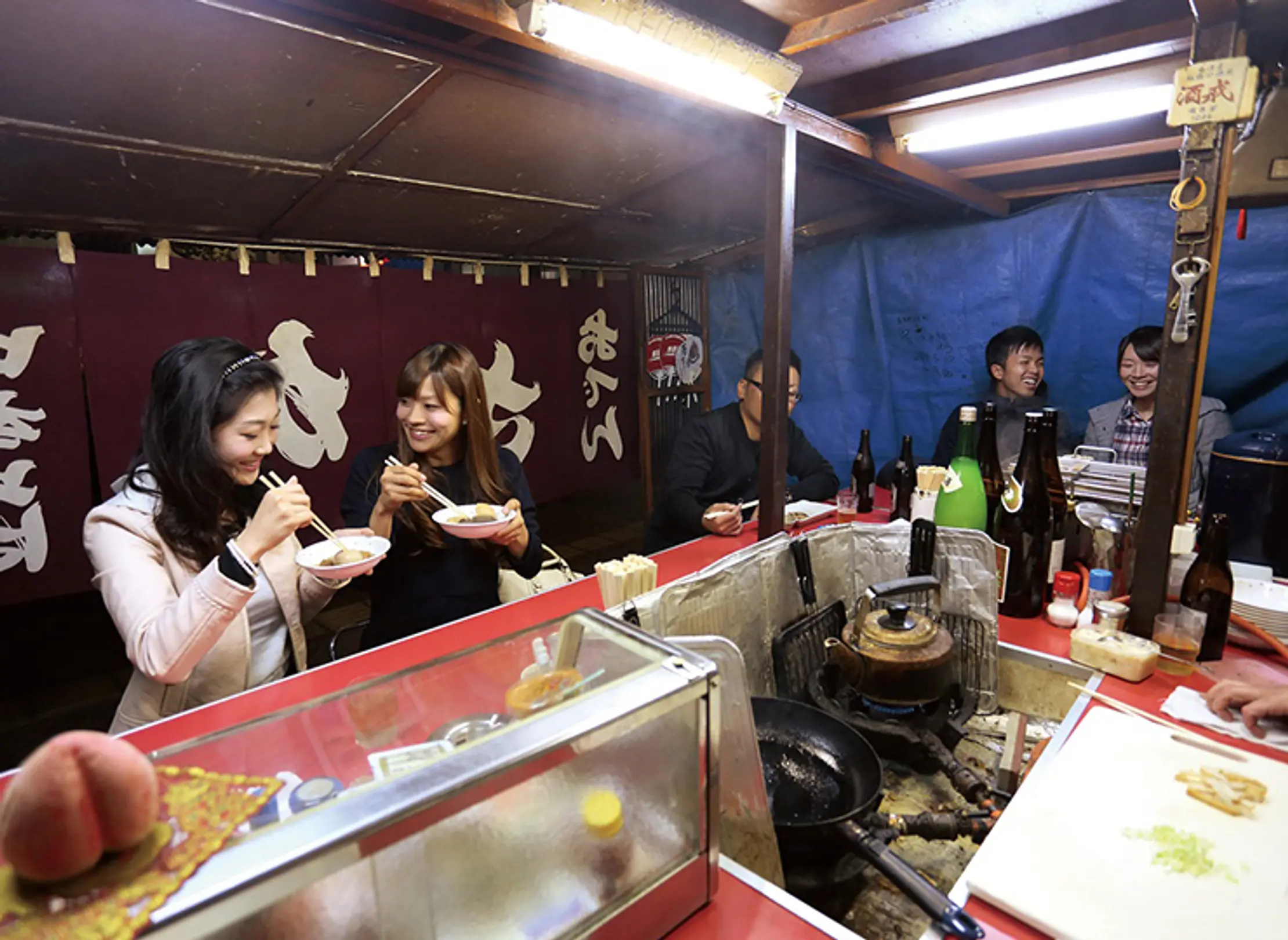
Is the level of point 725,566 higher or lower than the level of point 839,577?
higher

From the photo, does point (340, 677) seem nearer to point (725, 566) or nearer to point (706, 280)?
point (725, 566)

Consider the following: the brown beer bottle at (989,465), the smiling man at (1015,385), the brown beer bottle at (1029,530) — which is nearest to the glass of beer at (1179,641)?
the brown beer bottle at (1029,530)

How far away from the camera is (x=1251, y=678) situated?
5.85ft

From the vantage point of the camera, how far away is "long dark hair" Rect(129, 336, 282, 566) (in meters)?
1.98

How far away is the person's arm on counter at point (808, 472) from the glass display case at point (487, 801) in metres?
2.83

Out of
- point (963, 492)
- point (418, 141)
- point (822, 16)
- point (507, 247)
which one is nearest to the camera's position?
point (822, 16)

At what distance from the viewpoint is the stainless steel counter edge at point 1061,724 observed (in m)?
1.14

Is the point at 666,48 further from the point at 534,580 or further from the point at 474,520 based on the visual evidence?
the point at 534,580

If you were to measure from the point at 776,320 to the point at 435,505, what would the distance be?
1.56m

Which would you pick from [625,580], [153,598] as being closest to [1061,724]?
[625,580]

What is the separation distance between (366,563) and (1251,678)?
97.5 inches

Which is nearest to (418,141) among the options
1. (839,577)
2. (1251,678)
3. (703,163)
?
(703,163)

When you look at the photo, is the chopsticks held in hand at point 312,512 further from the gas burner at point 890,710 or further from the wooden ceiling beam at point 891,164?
the wooden ceiling beam at point 891,164

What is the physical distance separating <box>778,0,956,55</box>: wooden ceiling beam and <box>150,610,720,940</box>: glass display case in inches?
80.8
